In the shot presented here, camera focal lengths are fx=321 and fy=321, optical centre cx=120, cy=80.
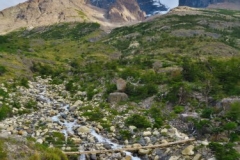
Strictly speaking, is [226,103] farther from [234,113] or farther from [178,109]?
[178,109]

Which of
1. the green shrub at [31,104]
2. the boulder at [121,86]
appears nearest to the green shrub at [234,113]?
the boulder at [121,86]

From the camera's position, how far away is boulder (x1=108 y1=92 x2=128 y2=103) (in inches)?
1831

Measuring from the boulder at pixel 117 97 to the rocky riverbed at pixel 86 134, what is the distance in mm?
4612

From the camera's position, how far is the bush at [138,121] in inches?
1420

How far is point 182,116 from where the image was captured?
37281 millimetres

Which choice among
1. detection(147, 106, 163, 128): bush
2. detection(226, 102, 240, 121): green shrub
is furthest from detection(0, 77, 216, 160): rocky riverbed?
detection(226, 102, 240, 121): green shrub

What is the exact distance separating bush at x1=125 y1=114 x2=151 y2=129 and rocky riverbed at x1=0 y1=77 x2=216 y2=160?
2.37 ft

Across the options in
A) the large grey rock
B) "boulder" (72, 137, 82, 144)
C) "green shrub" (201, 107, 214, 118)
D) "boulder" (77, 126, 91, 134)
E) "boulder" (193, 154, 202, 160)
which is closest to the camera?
"boulder" (193, 154, 202, 160)

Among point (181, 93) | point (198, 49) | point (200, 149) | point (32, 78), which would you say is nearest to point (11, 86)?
point (32, 78)

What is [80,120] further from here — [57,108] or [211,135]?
[211,135]

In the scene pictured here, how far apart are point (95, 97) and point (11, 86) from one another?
14301mm

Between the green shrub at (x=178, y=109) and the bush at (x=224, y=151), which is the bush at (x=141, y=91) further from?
the bush at (x=224, y=151)

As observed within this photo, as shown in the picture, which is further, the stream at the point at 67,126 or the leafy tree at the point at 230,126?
the stream at the point at 67,126

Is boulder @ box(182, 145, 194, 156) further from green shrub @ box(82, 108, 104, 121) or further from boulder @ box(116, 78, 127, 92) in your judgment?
boulder @ box(116, 78, 127, 92)
